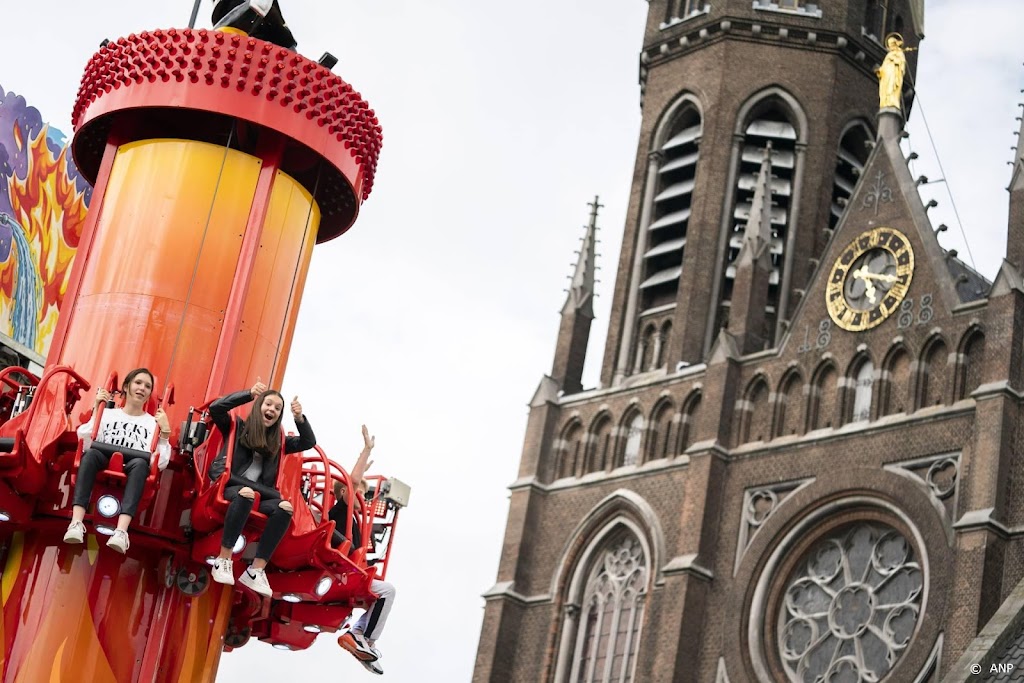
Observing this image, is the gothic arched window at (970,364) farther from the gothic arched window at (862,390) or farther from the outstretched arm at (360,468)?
the outstretched arm at (360,468)

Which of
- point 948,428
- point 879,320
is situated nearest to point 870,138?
point 879,320

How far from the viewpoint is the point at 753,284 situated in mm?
35250

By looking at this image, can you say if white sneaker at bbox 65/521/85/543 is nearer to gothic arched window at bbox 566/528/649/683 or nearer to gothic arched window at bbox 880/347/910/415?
gothic arched window at bbox 880/347/910/415

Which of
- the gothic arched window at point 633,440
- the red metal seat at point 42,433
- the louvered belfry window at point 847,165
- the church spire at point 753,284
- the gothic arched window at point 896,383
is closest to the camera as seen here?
the red metal seat at point 42,433

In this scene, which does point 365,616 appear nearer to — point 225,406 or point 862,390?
point 225,406

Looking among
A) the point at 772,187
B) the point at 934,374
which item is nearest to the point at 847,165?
the point at 772,187

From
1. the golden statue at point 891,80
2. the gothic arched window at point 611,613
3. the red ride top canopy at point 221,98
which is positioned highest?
the golden statue at point 891,80

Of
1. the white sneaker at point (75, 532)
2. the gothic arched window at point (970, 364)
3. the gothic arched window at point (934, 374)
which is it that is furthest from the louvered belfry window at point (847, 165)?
the white sneaker at point (75, 532)

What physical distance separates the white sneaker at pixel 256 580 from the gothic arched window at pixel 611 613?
25.7m

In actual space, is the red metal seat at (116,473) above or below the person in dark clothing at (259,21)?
below

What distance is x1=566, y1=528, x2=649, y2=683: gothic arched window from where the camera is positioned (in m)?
33.8

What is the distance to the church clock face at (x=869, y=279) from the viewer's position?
32.5 metres

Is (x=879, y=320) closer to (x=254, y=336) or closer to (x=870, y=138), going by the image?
(x=870, y=138)

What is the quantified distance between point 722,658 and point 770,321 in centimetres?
853
